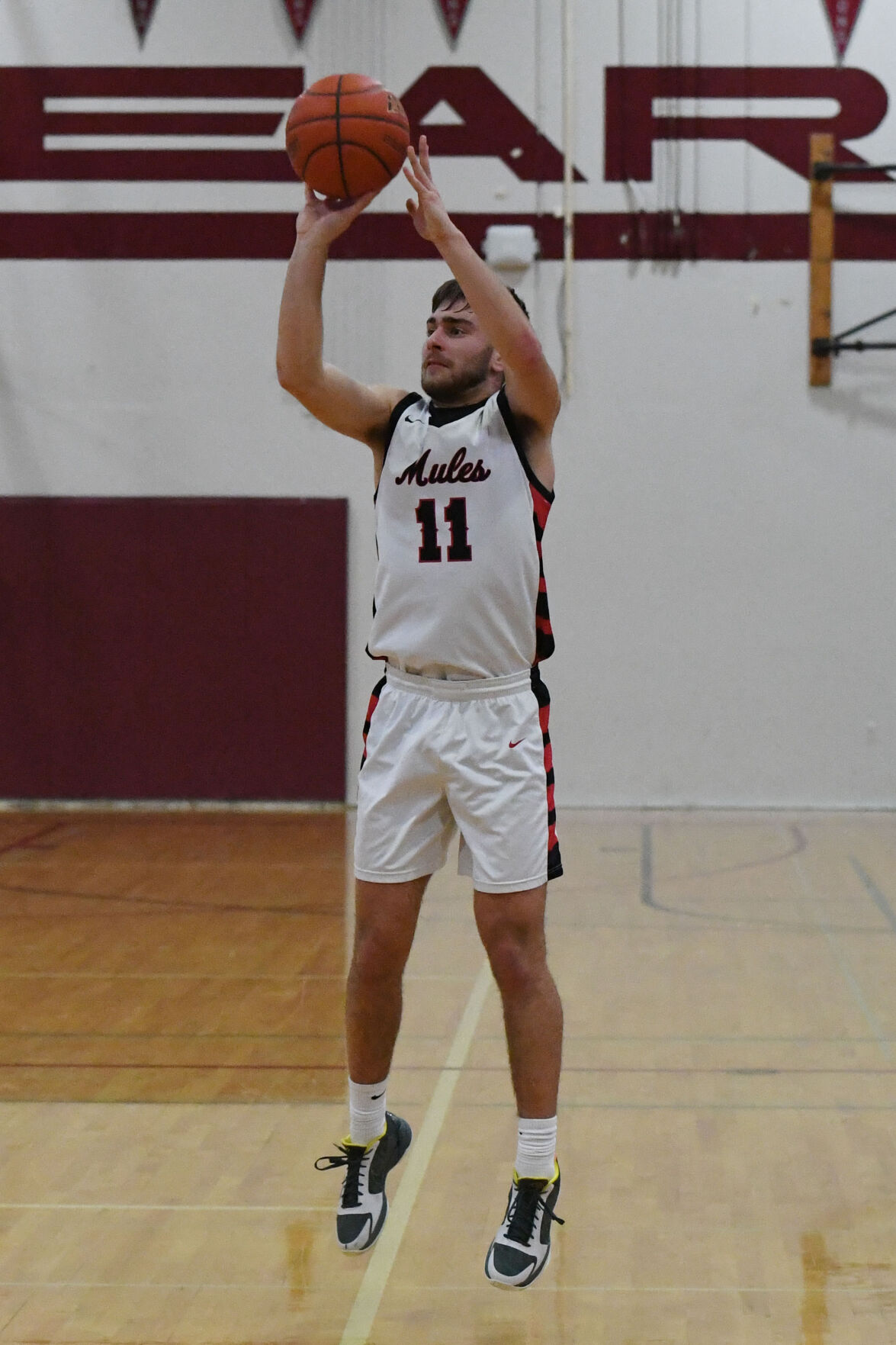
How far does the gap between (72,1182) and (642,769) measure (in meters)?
6.46

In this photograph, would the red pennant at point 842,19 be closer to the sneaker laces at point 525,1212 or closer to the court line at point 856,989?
the court line at point 856,989

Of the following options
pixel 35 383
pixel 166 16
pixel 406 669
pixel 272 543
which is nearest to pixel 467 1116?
pixel 406 669

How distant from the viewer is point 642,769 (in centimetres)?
957

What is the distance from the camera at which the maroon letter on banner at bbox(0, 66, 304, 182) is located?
955 centimetres

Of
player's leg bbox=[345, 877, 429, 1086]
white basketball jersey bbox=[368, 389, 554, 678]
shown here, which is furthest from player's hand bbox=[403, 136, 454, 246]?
player's leg bbox=[345, 877, 429, 1086]

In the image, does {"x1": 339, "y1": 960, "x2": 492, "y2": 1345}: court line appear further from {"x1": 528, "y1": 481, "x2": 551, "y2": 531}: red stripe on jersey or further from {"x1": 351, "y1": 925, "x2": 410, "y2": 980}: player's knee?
{"x1": 528, "y1": 481, "x2": 551, "y2": 531}: red stripe on jersey

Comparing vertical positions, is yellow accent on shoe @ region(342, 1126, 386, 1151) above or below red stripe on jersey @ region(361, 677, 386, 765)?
below

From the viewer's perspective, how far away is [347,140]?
10.0 ft

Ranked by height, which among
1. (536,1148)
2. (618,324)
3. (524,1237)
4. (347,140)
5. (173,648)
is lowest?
(524,1237)

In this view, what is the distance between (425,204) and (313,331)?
337mm

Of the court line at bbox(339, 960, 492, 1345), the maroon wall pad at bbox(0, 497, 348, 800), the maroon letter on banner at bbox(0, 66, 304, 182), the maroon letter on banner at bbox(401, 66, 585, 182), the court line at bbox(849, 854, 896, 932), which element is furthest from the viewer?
the maroon wall pad at bbox(0, 497, 348, 800)

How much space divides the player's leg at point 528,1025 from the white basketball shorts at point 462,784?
54 mm

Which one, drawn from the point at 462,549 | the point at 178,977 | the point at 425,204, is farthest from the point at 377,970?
the point at 178,977

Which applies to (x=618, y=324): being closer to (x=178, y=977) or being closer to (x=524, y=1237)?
(x=178, y=977)
